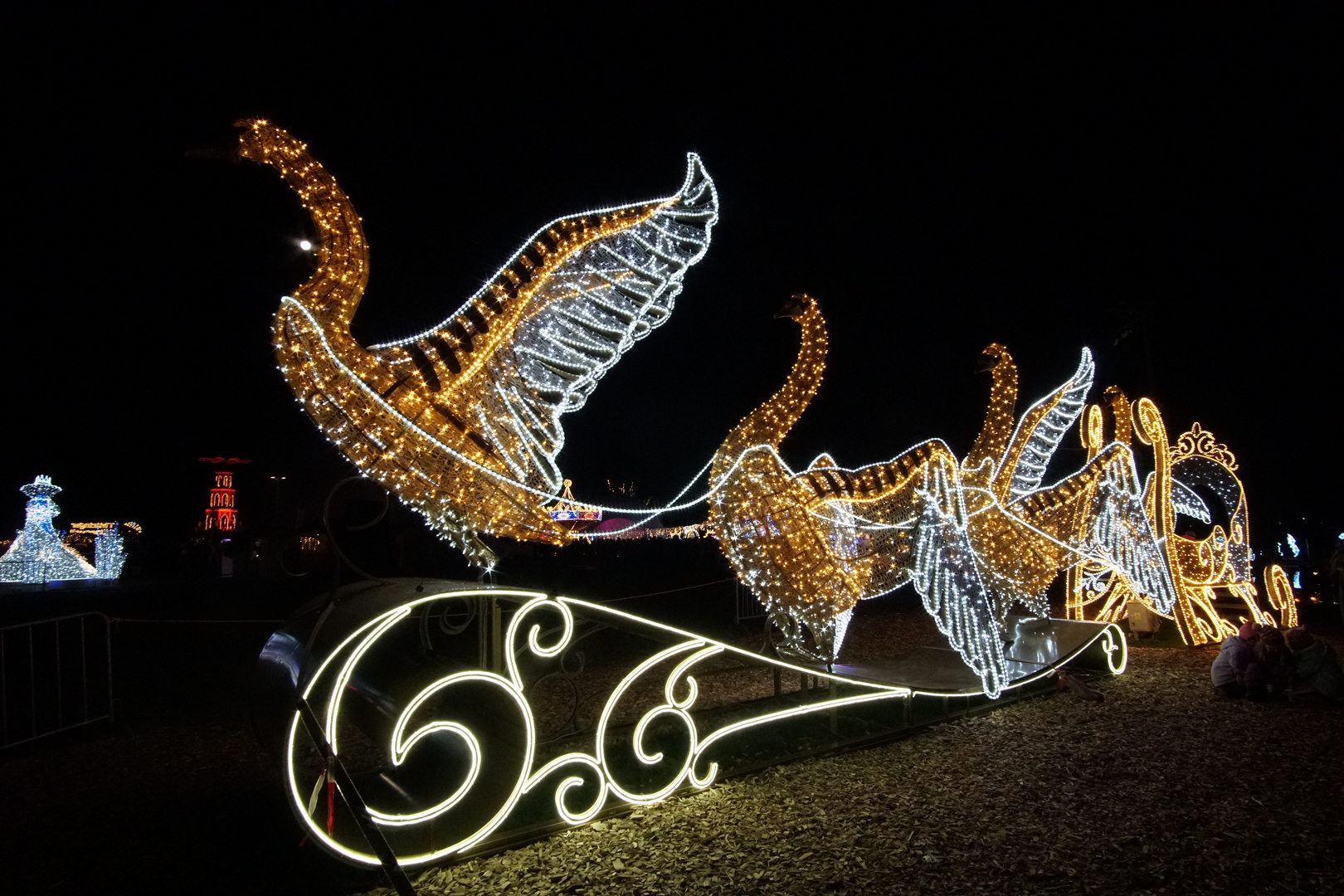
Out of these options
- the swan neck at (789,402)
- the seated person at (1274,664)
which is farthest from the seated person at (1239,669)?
the swan neck at (789,402)

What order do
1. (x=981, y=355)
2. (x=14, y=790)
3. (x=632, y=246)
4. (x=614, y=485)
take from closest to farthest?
(x=14, y=790) < (x=632, y=246) < (x=981, y=355) < (x=614, y=485)

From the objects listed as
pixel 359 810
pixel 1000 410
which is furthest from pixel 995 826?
pixel 1000 410

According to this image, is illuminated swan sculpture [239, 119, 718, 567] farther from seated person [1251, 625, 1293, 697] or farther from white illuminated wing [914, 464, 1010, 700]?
seated person [1251, 625, 1293, 697]

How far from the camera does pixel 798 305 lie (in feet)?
19.7

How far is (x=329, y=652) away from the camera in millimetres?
2791

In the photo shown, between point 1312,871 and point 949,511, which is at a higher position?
point 949,511

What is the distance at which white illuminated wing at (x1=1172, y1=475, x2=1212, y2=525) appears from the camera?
26.9 feet

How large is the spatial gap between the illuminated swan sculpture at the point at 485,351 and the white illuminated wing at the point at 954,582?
2468 mm

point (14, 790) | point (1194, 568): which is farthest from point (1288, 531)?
point (14, 790)

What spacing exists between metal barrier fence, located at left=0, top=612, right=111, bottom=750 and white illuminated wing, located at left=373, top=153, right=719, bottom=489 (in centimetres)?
338

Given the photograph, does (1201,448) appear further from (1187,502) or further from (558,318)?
(558,318)

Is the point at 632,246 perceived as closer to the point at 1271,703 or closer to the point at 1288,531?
the point at 1271,703

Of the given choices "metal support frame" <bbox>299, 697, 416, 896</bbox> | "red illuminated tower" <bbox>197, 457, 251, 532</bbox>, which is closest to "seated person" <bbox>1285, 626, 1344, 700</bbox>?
"metal support frame" <bbox>299, 697, 416, 896</bbox>

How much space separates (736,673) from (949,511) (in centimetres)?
272
